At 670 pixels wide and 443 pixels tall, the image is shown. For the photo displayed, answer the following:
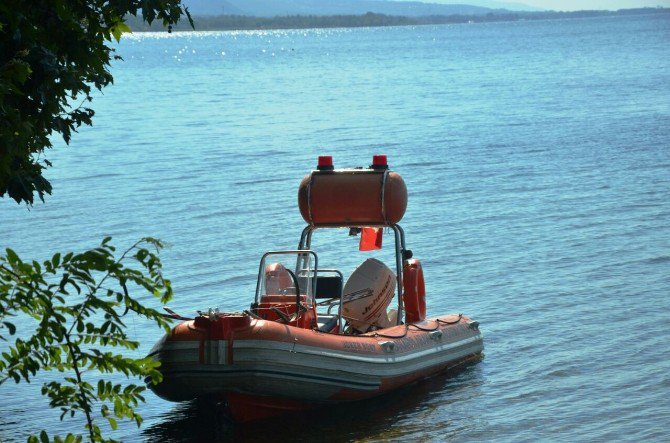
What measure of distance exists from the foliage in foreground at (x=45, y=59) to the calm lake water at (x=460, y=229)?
2.35 metres

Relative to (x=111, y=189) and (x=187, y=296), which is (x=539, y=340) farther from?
(x=111, y=189)

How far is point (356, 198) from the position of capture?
10453 millimetres

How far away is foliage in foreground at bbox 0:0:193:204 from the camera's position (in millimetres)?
6156

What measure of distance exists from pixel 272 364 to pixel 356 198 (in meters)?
2.21

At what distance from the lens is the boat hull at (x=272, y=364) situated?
28.2 ft

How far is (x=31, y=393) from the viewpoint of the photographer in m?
10.5

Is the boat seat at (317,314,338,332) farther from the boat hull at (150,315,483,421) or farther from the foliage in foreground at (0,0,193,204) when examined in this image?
the foliage in foreground at (0,0,193,204)

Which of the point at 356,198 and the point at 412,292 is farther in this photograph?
the point at 412,292

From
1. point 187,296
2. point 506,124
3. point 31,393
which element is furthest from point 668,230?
point 506,124

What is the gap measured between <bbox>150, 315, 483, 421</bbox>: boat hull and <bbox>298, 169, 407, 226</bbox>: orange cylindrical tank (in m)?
1.01

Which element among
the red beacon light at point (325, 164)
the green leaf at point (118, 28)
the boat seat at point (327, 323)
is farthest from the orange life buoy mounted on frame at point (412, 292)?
the green leaf at point (118, 28)

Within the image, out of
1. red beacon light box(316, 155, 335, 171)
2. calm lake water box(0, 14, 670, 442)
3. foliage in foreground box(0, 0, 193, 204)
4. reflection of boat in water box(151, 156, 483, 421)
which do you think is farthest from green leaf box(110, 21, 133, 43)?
calm lake water box(0, 14, 670, 442)

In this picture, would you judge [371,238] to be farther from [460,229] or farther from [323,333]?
[460,229]

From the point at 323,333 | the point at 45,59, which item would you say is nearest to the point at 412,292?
the point at 323,333
